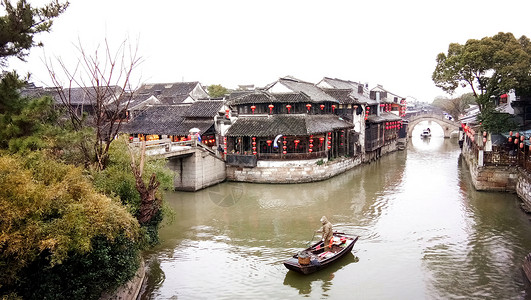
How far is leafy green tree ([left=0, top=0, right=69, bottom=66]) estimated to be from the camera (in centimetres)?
986

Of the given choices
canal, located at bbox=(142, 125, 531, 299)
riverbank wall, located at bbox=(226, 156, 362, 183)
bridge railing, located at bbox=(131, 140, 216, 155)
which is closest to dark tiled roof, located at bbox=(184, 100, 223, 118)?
riverbank wall, located at bbox=(226, 156, 362, 183)

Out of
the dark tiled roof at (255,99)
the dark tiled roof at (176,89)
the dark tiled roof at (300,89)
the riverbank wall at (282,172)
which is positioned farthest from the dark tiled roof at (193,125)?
the dark tiled roof at (176,89)

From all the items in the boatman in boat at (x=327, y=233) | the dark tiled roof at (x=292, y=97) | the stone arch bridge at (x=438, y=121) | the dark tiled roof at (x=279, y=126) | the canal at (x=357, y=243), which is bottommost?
the canal at (x=357, y=243)

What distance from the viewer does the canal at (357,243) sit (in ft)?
36.8

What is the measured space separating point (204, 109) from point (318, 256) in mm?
20741

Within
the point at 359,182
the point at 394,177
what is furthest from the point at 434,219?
the point at 394,177

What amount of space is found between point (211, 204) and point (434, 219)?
11.4 metres

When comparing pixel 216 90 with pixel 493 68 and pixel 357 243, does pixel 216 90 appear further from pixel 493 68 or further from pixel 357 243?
pixel 357 243

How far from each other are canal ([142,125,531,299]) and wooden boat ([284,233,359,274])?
0.43m

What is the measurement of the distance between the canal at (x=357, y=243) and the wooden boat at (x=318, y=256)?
0.43 meters

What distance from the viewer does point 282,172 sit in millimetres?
25000

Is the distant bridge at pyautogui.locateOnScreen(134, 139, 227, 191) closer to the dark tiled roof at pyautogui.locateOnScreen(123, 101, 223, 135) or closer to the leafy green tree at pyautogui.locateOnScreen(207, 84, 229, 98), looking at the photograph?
the dark tiled roof at pyautogui.locateOnScreen(123, 101, 223, 135)

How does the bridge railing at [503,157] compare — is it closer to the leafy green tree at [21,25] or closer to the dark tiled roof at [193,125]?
the dark tiled roof at [193,125]

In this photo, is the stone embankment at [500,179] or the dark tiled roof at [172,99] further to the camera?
the dark tiled roof at [172,99]
